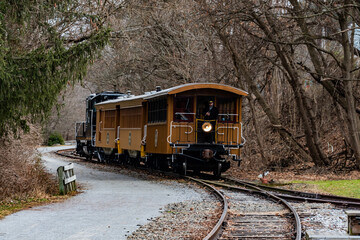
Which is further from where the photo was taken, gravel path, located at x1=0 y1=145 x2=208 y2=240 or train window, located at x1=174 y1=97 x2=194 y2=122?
train window, located at x1=174 y1=97 x2=194 y2=122

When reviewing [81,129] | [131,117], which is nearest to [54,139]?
[81,129]

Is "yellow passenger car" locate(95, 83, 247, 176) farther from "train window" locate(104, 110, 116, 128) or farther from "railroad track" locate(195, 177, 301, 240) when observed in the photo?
"railroad track" locate(195, 177, 301, 240)

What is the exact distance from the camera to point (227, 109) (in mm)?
20906

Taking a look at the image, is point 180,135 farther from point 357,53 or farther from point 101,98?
point 101,98

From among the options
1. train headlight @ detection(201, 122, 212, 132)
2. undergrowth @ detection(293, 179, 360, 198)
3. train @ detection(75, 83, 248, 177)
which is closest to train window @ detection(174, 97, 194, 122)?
train @ detection(75, 83, 248, 177)

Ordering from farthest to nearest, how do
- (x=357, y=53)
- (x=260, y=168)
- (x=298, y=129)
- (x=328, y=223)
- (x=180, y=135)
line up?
(x=298, y=129)
(x=260, y=168)
(x=357, y=53)
(x=180, y=135)
(x=328, y=223)

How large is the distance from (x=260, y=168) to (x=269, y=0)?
309 inches

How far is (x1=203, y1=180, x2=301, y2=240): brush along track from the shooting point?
9.34 meters

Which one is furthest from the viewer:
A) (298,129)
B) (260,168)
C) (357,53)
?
(298,129)

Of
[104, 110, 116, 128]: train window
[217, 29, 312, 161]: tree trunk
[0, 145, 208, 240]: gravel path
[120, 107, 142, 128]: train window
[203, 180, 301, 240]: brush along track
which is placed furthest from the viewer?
→ [104, 110, 116, 128]: train window

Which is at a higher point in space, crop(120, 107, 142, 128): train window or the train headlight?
crop(120, 107, 142, 128): train window

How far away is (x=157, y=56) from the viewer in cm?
3098

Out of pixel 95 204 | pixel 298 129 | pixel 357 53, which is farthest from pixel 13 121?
pixel 298 129

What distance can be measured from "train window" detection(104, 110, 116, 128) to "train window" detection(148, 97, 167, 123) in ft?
18.0
